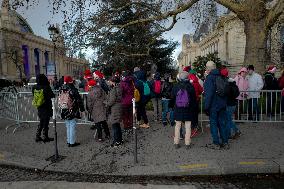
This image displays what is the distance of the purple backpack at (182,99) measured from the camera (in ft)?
24.2

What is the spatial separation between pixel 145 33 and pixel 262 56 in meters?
9.80

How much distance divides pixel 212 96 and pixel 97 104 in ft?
10.0

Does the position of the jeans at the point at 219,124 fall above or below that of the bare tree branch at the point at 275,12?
below

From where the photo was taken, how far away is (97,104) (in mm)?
8539

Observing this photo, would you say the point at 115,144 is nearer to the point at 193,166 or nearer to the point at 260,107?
the point at 193,166

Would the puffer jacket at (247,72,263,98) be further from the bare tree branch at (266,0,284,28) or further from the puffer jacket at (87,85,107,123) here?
the bare tree branch at (266,0,284,28)

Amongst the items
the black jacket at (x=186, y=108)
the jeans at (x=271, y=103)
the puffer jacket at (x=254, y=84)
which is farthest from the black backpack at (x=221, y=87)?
the jeans at (x=271, y=103)

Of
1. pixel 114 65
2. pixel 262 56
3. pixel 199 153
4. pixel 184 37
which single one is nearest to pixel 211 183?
pixel 199 153

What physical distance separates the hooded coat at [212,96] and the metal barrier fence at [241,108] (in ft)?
9.80

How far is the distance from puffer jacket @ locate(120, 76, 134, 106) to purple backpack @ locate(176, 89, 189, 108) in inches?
75.7

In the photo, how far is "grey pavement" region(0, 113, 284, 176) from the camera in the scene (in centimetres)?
612

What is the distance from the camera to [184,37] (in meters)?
119

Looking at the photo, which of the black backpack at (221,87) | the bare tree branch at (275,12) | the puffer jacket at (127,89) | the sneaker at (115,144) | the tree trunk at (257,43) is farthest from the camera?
the tree trunk at (257,43)

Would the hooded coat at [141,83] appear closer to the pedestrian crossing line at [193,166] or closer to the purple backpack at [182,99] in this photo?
the purple backpack at [182,99]
